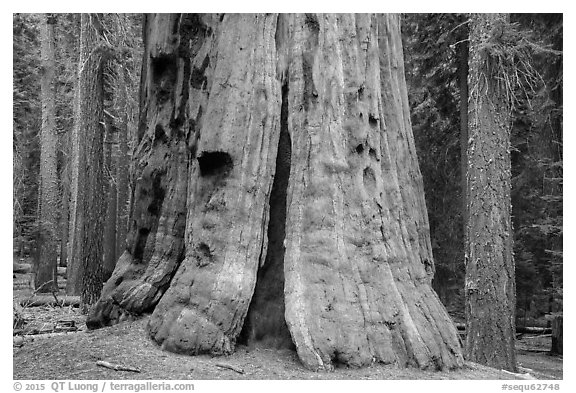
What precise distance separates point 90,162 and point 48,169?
203 inches

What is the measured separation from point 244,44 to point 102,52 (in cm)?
597

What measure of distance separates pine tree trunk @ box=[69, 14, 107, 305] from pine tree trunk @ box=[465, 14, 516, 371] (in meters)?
6.74

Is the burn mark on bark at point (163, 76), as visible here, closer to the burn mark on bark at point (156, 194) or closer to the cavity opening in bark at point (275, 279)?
the burn mark on bark at point (156, 194)

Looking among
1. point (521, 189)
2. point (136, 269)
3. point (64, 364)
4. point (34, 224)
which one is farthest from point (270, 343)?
point (34, 224)

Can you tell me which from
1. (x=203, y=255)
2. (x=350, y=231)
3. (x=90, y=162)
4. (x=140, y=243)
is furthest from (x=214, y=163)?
(x=90, y=162)

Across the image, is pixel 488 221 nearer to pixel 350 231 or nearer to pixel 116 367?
pixel 350 231

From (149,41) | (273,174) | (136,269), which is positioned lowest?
(136,269)

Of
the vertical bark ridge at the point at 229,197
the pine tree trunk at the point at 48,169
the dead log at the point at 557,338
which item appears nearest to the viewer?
the vertical bark ridge at the point at 229,197

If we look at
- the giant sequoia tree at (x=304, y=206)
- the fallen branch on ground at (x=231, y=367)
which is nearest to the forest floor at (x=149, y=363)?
the fallen branch on ground at (x=231, y=367)

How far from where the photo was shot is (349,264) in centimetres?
525

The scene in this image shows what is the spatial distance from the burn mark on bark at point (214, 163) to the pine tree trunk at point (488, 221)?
15.8 feet

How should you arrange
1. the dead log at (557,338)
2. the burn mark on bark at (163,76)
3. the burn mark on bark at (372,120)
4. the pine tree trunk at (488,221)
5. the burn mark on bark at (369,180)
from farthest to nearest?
the dead log at (557,338) → the pine tree trunk at (488,221) → the burn mark on bark at (163,76) → the burn mark on bark at (372,120) → the burn mark on bark at (369,180)

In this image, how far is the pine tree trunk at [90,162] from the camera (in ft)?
34.9

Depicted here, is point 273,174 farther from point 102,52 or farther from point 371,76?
point 102,52
